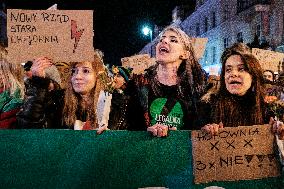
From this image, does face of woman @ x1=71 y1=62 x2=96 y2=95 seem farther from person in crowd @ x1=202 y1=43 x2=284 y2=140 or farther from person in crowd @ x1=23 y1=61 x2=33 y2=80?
person in crowd @ x1=202 y1=43 x2=284 y2=140

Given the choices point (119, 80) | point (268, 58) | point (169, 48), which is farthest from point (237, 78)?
point (268, 58)

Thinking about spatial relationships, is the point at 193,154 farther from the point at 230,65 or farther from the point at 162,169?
the point at 230,65

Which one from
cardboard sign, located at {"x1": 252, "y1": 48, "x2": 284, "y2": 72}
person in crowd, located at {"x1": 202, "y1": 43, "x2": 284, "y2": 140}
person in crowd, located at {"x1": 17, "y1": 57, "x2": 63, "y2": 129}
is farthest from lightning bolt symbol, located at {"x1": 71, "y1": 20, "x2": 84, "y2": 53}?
cardboard sign, located at {"x1": 252, "y1": 48, "x2": 284, "y2": 72}

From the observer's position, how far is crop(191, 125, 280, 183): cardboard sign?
371 centimetres

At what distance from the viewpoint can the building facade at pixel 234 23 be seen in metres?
30.3

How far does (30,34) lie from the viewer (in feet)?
14.3

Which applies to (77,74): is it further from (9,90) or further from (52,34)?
(9,90)

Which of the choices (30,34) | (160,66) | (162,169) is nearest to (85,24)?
(30,34)

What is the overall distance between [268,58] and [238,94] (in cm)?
257

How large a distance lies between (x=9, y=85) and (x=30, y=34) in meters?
0.50

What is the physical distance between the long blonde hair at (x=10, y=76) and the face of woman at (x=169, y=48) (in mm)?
1254

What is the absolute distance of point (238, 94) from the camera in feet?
14.2

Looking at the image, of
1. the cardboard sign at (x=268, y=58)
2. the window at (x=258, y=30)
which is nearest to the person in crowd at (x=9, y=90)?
the cardboard sign at (x=268, y=58)

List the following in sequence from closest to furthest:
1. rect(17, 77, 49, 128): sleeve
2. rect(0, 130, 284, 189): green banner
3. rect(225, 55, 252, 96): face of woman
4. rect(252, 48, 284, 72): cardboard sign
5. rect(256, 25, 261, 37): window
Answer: rect(0, 130, 284, 189): green banner → rect(17, 77, 49, 128): sleeve → rect(225, 55, 252, 96): face of woman → rect(252, 48, 284, 72): cardboard sign → rect(256, 25, 261, 37): window
